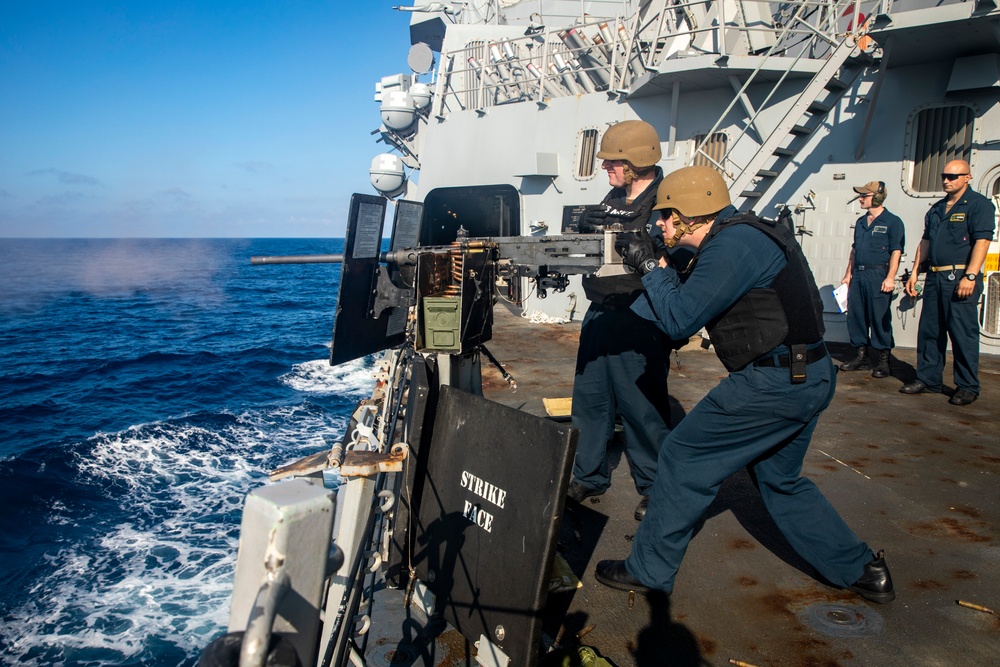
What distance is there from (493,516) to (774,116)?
27.9 ft

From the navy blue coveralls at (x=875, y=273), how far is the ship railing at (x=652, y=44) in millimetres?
2356

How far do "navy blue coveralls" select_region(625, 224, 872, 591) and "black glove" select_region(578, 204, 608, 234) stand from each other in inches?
37.1

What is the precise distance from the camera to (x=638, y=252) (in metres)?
3.08

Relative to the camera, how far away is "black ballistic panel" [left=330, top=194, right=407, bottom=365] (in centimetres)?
354

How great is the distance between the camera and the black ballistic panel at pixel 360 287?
11.6 ft

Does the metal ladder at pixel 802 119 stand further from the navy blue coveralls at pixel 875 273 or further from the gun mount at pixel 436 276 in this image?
the gun mount at pixel 436 276

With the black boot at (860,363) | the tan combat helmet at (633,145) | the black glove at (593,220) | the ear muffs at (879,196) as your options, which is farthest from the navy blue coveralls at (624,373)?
the black boot at (860,363)

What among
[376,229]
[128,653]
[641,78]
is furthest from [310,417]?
[376,229]

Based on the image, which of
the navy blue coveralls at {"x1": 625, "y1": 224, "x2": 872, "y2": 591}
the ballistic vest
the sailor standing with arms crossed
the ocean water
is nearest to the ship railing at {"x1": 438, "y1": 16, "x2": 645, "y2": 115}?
the sailor standing with arms crossed

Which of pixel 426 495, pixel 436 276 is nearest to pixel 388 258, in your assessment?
pixel 436 276

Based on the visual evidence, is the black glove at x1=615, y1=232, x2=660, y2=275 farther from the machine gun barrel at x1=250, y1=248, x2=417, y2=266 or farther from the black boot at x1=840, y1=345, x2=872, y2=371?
the black boot at x1=840, y1=345, x2=872, y2=371

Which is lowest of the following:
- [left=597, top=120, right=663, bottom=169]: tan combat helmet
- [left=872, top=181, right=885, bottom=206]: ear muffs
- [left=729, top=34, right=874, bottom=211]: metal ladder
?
[left=597, top=120, right=663, bottom=169]: tan combat helmet

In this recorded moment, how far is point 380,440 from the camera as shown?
3.17 meters

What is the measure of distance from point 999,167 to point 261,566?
Result: 9.04 m
